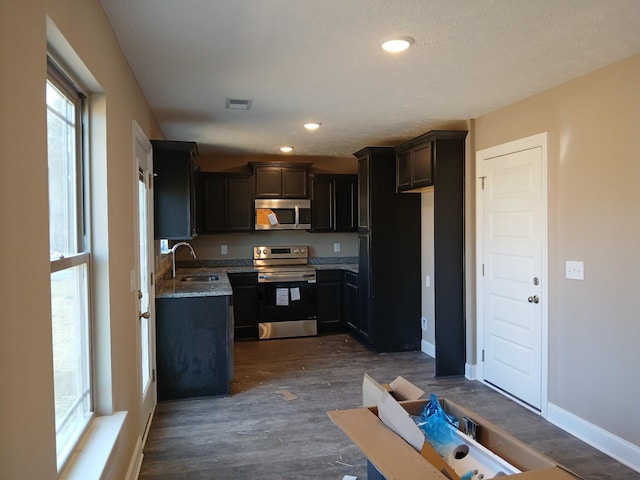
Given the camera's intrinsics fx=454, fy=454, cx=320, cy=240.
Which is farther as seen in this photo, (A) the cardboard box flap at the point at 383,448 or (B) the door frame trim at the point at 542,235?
(B) the door frame trim at the point at 542,235

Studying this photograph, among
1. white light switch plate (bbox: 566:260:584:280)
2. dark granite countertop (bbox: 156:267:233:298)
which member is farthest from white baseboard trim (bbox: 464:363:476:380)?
dark granite countertop (bbox: 156:267:233:298)

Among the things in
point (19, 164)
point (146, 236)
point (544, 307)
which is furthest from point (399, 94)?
point (19, 164)

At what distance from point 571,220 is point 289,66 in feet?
6.94

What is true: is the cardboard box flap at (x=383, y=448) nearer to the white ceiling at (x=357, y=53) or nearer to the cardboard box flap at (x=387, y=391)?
the cardboard box flap at (x=387, y=391)

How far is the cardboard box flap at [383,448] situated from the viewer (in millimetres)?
1346

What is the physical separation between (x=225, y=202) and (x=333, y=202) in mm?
1485

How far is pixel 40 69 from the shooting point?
3.80 feet

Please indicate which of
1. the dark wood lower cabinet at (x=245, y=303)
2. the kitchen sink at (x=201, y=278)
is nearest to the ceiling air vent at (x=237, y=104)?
the kitchen sink at (x=201, y=278)

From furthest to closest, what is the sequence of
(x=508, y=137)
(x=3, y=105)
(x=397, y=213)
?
(x=397, y=213)
(x=508, y=137)
(x=3, y=105)

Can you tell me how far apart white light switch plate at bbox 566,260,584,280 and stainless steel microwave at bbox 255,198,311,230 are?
3667 mm

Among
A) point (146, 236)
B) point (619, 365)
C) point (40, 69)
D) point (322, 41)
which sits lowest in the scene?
point (619, 365)

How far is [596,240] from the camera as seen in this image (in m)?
2.87

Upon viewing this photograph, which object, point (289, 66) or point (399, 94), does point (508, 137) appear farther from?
point (289, 66)

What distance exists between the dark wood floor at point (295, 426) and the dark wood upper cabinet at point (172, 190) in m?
1.48
